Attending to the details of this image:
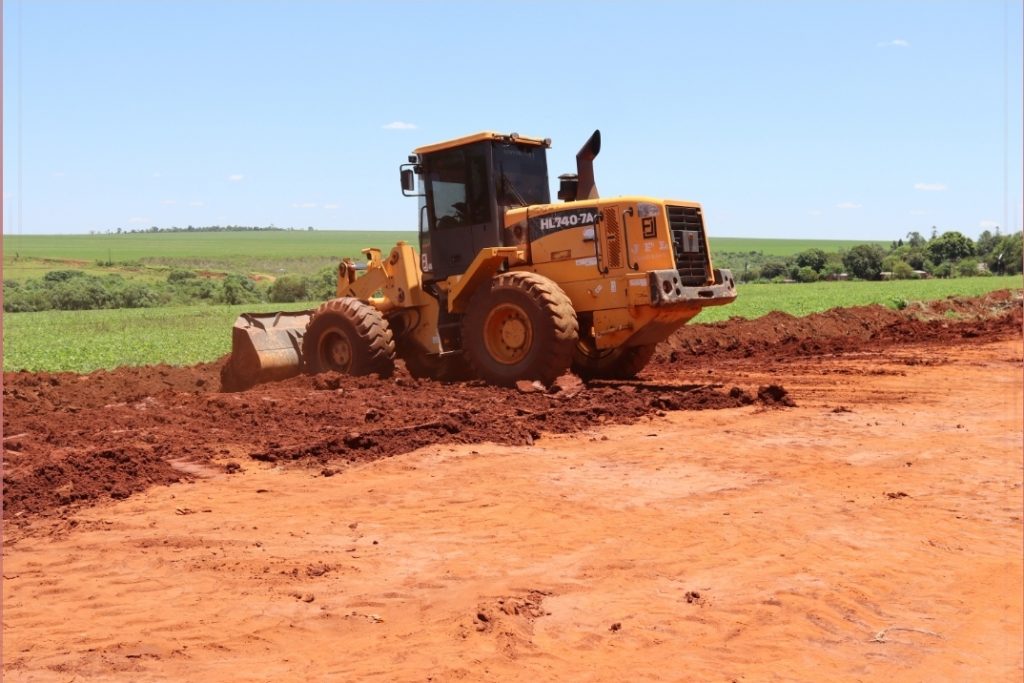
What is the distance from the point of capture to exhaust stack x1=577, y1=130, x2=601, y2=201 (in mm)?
14930

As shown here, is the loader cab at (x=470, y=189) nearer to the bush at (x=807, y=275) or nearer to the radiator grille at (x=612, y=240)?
the radiator grille at (x=612, y=240)

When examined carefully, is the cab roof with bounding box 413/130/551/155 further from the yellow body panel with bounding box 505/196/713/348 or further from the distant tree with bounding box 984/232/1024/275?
the distant tree with bounding box 984/232/1024/275

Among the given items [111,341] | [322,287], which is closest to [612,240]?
[111,341]

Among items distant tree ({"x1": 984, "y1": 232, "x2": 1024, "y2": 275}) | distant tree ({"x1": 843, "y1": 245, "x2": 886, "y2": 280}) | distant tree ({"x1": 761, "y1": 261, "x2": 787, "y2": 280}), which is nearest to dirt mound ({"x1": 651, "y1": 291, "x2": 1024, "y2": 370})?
distant tree ({"x1": 843, "y1": 245, "x2": 886, "y2": 280})

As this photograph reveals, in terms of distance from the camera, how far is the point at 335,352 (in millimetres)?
15641

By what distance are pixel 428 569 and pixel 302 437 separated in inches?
182

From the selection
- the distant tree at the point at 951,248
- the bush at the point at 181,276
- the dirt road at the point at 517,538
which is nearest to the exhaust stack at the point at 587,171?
the dirt road at the point at 517,538

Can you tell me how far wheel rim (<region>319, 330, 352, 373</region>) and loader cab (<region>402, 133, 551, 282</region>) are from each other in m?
1.65

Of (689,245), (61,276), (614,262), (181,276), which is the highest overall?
(61,276)

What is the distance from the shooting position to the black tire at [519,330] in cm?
1341

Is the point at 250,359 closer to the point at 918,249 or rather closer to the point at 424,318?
the point at 424,318

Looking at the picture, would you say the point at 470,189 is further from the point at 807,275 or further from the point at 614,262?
the point at 807,275

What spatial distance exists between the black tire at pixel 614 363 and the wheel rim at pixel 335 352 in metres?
3.38

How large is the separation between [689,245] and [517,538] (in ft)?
24.2
